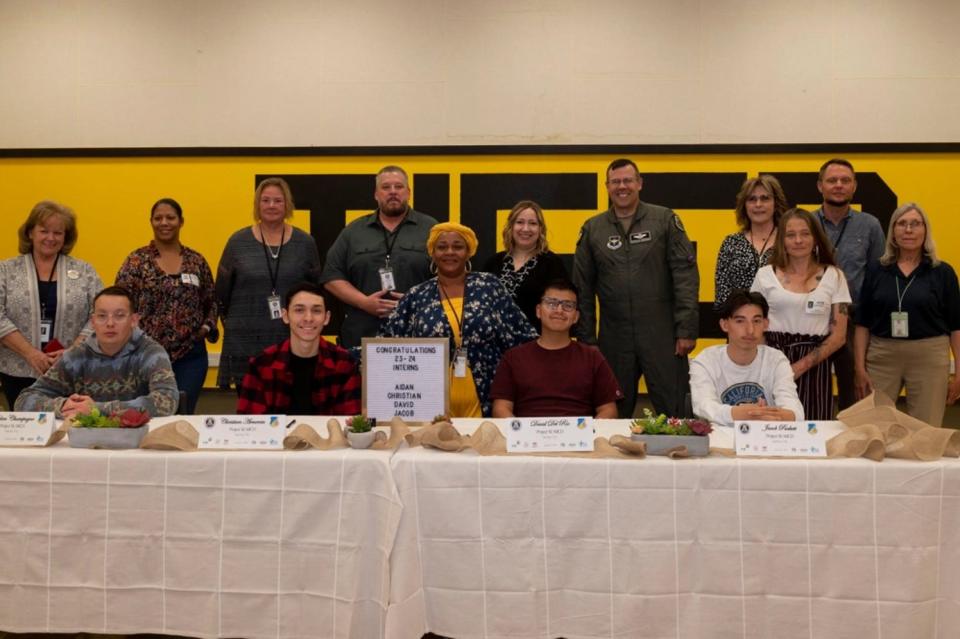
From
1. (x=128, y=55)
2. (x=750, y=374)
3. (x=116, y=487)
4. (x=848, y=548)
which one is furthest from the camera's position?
(x=128, y=55)

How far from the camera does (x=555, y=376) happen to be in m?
3.10

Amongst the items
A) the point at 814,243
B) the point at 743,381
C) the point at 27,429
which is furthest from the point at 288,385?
the point at 814,243

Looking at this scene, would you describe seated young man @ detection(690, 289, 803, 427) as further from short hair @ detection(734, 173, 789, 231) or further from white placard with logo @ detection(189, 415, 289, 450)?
white placard with logo @ detection(189, 415, 289, 450)

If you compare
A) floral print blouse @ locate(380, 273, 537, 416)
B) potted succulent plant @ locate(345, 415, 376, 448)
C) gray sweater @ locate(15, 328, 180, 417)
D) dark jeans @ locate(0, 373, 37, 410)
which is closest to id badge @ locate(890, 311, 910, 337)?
floral print blouse @ locate(380, 273, 537, 416)

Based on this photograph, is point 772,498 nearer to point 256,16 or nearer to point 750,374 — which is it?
point 750,374

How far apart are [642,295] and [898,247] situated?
118 centimetres

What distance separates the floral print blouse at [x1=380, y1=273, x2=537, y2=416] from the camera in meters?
3.41

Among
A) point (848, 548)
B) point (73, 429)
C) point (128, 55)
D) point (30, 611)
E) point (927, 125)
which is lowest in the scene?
point (30, 611)

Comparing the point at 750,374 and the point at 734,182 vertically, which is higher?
the point at 734,182

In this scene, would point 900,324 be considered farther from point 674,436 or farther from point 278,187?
point 278,187

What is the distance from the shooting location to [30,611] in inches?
83.5

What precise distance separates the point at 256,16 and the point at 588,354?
3733 millimetres

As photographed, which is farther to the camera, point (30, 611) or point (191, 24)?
point (191, 24)

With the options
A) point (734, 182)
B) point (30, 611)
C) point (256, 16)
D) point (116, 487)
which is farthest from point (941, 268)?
point (256, 16)
